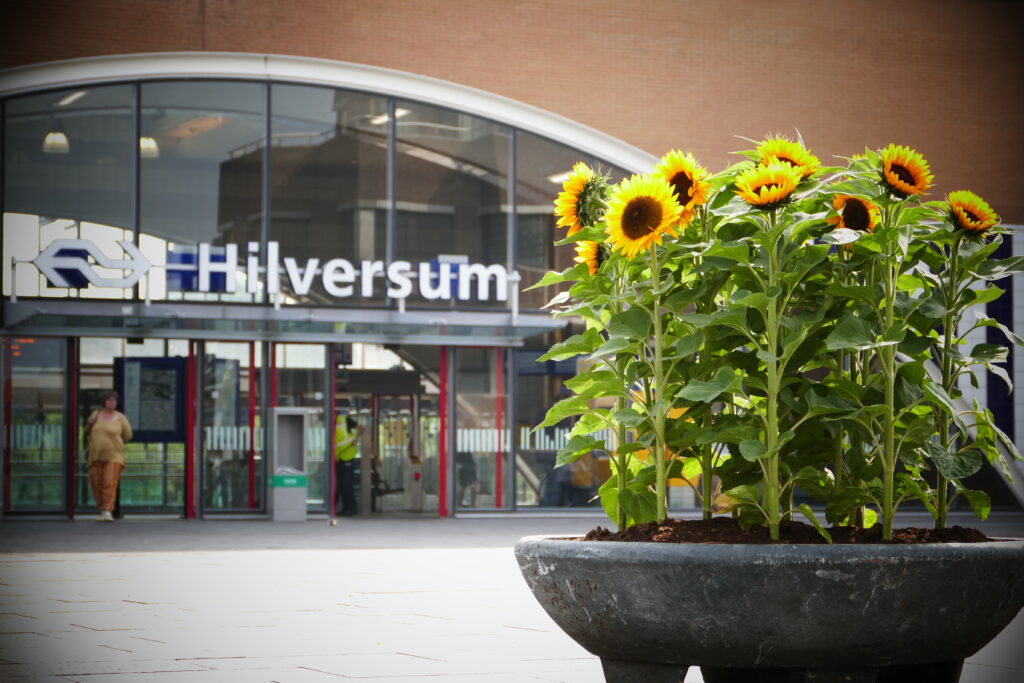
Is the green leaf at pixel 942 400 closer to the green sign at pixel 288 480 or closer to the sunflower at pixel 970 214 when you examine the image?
the sunflower at pixel 970 214

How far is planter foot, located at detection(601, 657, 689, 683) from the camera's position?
3504mm

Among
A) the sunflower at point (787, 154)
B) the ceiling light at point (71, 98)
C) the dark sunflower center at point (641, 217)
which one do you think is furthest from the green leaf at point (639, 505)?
the ceiling light at point (71, 98)

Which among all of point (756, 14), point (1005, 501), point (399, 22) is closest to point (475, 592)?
point (399, 22)

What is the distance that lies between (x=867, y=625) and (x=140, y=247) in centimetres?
1660

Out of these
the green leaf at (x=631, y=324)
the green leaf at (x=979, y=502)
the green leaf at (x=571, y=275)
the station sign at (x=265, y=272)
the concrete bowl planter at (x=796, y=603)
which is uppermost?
the station sign at (x=265, y=272)

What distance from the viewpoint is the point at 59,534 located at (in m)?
15.5

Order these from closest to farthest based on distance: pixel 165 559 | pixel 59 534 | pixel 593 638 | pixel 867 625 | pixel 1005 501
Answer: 1. pixel 867 625
2. pixel 593 638
3. pixel 165 559
4. pixel 59 534
5. pixel 1005 501

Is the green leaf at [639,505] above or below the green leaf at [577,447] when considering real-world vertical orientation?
below

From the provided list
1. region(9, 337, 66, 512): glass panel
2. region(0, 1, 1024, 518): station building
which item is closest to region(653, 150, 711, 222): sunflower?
region(0, 1, 1024, 518): station building

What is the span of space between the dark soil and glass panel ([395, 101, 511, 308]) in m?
16.0

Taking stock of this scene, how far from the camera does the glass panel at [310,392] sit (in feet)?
62.6

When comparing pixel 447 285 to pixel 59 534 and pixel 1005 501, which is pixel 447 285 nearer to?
pixel 59 534

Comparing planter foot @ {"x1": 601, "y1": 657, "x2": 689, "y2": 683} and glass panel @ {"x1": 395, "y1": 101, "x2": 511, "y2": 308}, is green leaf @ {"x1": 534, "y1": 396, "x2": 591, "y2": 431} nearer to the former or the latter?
planter foot @ {"x1": 601, "y1": 657, "x2": 689, "y2": 683}

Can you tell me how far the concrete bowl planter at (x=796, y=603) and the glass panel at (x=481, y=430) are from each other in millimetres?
16412
